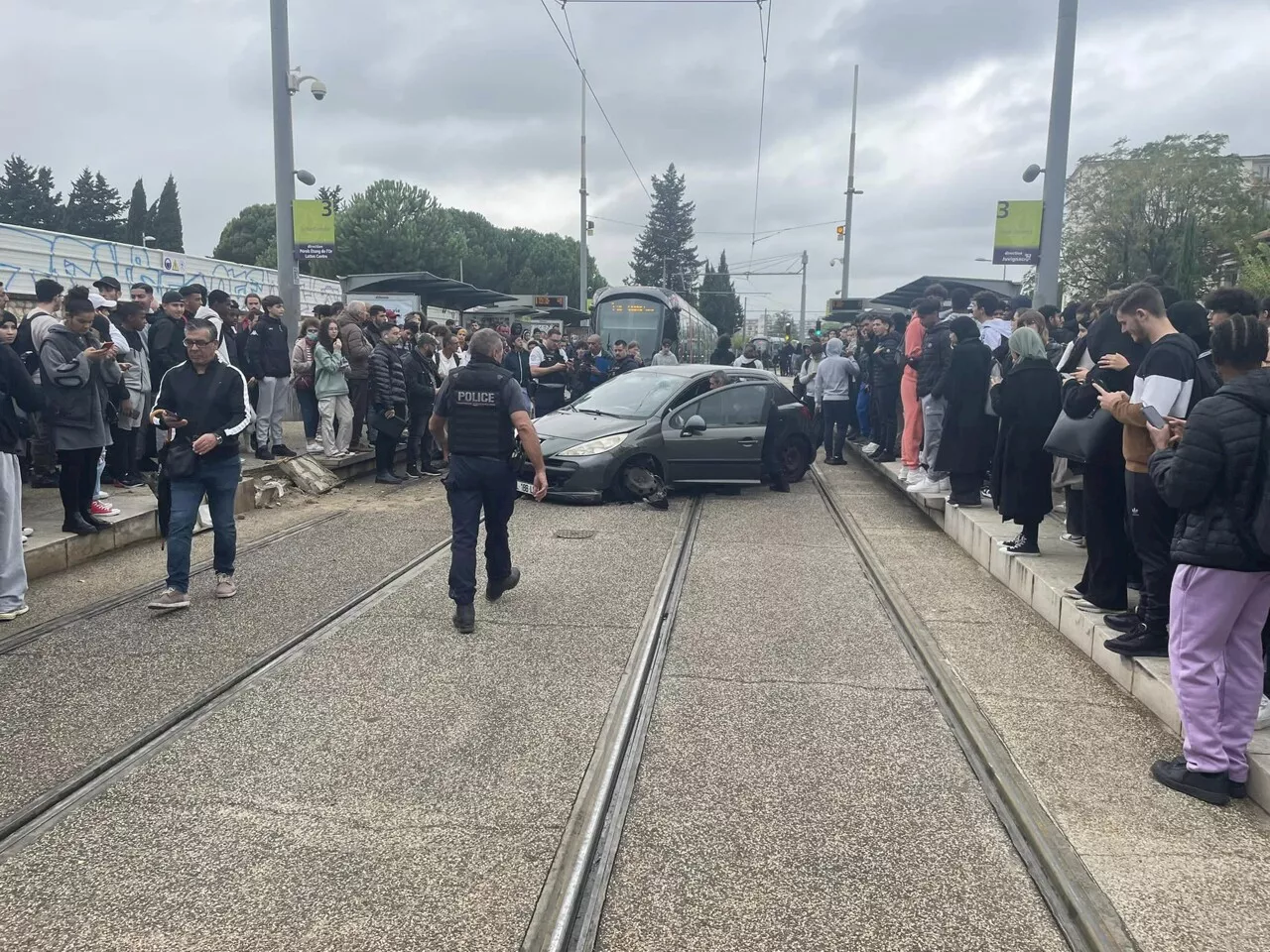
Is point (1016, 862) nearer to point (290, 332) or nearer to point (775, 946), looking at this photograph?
point (775, 946)

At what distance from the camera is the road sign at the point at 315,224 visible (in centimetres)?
1438

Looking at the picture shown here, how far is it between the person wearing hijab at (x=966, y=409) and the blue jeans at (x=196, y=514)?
19.7 ft

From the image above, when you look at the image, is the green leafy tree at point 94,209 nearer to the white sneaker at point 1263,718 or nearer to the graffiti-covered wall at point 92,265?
the graffiti-covered wall at point 92,265

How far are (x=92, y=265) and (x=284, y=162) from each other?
6.46 meters

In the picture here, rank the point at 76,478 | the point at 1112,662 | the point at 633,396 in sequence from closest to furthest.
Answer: the point at 1112,662 → the point at 76,478 → the point at 633,396

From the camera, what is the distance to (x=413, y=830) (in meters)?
3.51

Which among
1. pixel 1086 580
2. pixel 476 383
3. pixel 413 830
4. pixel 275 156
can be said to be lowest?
pixel 413 830

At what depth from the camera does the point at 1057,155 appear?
40.1 ft

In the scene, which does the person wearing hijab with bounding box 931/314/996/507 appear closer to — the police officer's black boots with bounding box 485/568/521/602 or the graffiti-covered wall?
the police officer's black boots with bounding box 485/568/521/602

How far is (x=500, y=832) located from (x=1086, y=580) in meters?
4.25

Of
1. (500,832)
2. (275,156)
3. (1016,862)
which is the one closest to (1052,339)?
(1016,862)

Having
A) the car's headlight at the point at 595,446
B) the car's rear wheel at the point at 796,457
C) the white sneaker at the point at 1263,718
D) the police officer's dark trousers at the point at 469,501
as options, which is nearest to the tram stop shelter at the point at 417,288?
the car's rear wheel at the point at 796,457

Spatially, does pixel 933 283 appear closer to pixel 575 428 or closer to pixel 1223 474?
pixel 575 428

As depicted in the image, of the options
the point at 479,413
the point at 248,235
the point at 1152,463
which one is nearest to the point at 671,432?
the point at 479,413
